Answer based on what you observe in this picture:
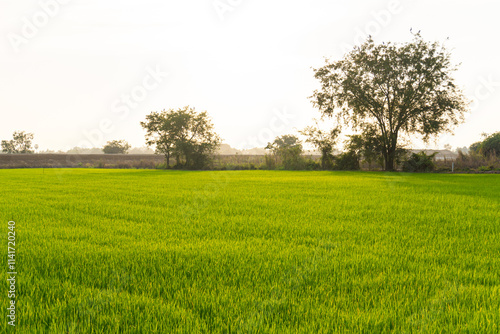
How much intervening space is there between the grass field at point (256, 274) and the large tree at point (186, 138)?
28.0m

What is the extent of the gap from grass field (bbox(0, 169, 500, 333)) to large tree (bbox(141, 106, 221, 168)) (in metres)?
28.0

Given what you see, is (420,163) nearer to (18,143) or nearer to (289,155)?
(289,155)

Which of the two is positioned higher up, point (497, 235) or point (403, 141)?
point (403, 141)

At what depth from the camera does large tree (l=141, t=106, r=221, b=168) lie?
34.2 metres

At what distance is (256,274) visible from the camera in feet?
10.5

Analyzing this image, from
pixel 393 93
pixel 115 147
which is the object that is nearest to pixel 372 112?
pixel 393 93

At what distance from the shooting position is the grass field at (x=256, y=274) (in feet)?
7.65

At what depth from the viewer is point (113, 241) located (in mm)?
4496

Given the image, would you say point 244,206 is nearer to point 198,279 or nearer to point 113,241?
point 113,241

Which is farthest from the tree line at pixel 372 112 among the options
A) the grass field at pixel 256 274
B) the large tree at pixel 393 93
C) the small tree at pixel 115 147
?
the small tree at pixel 115 147

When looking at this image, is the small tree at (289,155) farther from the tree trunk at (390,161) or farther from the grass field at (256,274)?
the grass field at (256,274)

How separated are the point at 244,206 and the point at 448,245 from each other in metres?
4.49

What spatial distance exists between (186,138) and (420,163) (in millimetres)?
23538

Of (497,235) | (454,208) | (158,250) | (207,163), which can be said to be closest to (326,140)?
(207,163)
